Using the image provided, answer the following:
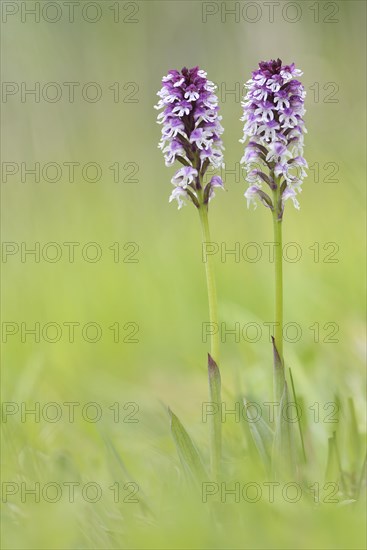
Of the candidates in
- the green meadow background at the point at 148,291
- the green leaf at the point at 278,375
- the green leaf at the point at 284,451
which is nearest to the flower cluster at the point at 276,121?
the green leaf at the point at 278,375

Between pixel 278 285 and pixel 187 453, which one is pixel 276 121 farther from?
pixel 187 453

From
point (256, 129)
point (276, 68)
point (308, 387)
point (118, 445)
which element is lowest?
point (118, 445)

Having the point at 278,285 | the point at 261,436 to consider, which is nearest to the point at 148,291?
the point at 261,436

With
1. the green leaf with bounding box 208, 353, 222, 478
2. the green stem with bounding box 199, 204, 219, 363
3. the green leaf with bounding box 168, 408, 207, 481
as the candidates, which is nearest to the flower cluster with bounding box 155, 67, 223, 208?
the green stem with bounding box 199, 204, 219, 363

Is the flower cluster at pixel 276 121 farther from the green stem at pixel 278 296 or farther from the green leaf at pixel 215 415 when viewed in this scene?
the green leaf at pixel 215 415

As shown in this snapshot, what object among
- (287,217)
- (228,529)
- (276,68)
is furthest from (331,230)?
(228,529)

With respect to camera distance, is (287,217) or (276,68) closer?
(276,68)

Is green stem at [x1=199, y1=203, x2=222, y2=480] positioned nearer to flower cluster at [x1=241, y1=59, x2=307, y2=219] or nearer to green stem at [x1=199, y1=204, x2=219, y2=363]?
green stem at [x1=199, y1=204, x2=219, y2=363]

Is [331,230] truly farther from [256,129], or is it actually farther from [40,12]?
[256,129]
